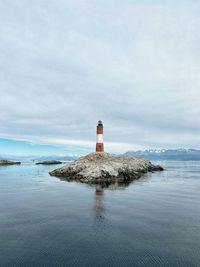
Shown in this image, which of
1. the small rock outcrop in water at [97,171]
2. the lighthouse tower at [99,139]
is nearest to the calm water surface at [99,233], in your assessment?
the small rock outcrop in water at [97,171]

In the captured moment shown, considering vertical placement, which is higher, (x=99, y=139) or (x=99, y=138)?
(x=99, y=138)

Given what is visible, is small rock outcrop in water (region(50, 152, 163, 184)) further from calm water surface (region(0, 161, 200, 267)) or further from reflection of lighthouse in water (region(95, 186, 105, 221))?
calm water surface (region(0, 161, 200, 267))

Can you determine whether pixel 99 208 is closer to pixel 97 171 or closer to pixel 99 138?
pixel 97 171

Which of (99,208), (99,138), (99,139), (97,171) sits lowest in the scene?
(99,208)

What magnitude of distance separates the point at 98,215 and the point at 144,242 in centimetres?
729

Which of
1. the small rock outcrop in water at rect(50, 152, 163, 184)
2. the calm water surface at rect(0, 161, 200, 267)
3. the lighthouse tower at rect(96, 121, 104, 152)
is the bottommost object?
the calm water surface at rect(0, 161, 200, 267)

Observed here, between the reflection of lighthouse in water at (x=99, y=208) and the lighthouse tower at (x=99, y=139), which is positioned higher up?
the lighthouse tower at (x=99, y=139)

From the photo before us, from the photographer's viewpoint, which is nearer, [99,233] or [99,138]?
[99,233]

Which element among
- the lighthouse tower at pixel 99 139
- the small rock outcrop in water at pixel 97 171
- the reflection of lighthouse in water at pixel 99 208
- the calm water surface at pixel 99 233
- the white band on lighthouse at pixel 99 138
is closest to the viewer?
the calm water surface at pixel 99 233

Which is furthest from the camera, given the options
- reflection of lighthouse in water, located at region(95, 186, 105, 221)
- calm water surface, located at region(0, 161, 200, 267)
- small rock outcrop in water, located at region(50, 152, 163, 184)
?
small rock outcrop in water, located at region(50, 152, 163, 184)

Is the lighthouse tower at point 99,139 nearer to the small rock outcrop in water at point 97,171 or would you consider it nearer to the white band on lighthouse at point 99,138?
the white band on lighthouse at point 99,138

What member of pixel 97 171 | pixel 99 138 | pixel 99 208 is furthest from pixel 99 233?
pixel 99 138

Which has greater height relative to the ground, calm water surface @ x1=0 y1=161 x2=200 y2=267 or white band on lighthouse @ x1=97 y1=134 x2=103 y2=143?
white band on lighthouse @ x1=97 y1=134 x2=103 y2=143

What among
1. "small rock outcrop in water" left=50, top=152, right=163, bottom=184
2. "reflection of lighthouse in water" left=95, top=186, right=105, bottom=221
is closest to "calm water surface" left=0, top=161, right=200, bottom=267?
"reflection of lighthouse in water" left=95, top=186, right=105, bottom=221
